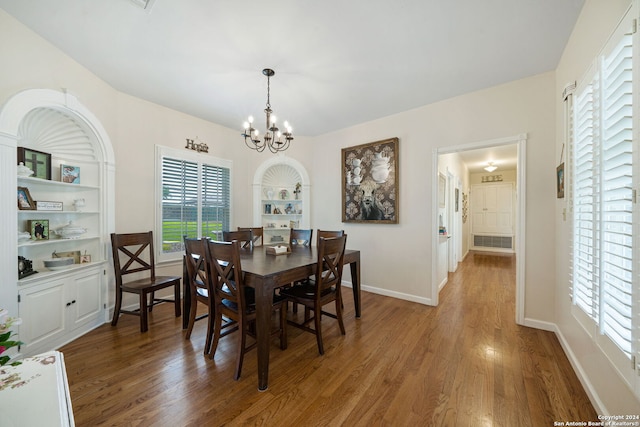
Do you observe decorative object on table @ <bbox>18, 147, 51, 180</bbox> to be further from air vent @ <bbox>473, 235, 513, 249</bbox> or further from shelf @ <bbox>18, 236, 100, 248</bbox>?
air vent @ <bbox>473, 235, 513, 249</bbox>

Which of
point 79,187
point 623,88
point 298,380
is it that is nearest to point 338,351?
point 298,380

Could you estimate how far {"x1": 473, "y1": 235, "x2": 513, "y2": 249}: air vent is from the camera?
25.1 ft

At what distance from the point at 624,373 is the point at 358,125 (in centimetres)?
379

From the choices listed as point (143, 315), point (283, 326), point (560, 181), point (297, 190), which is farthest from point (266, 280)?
point (297, 190)

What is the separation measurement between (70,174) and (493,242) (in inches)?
387

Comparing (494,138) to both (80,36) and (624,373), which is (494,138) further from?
(80,36)

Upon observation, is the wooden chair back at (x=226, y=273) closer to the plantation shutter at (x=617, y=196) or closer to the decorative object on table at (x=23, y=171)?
the decorative object on table at (x=23, y=171)

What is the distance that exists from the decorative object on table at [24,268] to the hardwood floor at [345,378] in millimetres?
770

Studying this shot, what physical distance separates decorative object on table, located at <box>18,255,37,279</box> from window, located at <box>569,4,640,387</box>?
13.3 feet

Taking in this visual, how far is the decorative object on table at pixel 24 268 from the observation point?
6.85 ft

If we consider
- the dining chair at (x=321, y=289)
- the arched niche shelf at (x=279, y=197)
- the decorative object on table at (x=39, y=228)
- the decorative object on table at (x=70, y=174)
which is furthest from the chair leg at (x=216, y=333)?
the arched niche shelf at (x=279, y=197)

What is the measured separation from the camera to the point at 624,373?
1.24m

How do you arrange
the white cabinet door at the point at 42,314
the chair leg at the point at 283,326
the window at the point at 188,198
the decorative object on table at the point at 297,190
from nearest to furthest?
the white cabinet door at the point at 42,314, the chair leg at the point at 283,326, the window at the point at 188,198, the decorative object on table at the point at 297,190

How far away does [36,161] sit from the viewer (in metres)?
2.30
